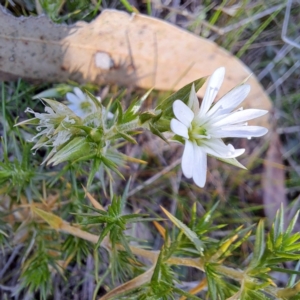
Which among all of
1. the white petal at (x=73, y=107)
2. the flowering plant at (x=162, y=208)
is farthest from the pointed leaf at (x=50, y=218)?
the white petal at (x=73, y=107)

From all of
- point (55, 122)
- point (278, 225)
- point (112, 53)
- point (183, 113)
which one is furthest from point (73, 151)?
point (112, 53)

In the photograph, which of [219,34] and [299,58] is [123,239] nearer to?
[219,34]

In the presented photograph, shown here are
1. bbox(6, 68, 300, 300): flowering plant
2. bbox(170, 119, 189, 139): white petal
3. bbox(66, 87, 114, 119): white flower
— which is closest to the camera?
bbox(170, 119, 189, 139): white petal

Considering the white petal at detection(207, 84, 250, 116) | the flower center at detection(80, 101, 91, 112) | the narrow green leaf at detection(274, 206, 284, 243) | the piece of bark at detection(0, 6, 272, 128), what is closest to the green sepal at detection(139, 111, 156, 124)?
the white petal at detection(207, 84, 250, 116)

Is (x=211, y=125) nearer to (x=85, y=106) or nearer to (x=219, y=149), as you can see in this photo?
(x=219, y=149)

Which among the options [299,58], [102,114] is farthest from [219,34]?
[102,114]

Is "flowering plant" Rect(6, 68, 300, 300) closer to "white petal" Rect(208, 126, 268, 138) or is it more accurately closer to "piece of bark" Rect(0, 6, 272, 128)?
"white petal" Rect(208, 126, 268, 138)

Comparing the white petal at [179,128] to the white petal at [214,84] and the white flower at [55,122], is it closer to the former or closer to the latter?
the white petal at [214,84]
